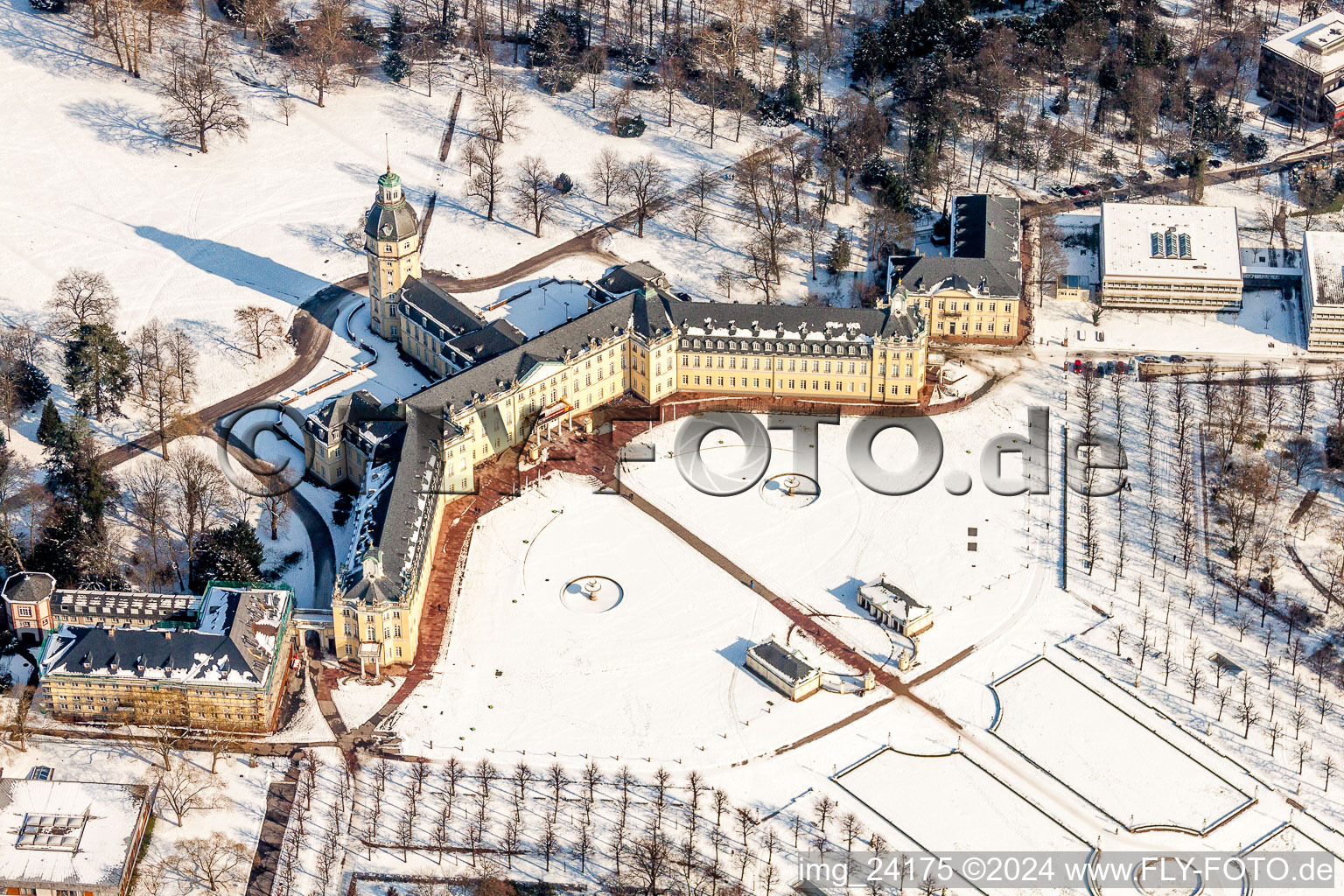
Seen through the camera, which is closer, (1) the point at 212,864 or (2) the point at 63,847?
(2) the point at 63,847

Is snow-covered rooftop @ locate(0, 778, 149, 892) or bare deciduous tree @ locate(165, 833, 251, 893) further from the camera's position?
bare deciduous tree @ locate(165, 833, 251, 893)

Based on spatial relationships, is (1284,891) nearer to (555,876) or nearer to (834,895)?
(834,895)

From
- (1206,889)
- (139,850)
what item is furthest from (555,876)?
(1206,889)

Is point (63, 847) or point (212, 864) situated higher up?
point (63, 847)

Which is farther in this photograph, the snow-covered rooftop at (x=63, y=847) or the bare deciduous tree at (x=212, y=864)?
the bare deciduous tree at (x=212, y=864)

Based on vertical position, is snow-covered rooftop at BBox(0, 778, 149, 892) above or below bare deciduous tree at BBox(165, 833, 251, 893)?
above

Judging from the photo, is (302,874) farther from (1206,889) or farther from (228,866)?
(1206,889)

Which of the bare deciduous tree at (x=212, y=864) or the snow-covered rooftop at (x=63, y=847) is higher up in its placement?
→ the snow-covered rooftop at (x=63, y=847)

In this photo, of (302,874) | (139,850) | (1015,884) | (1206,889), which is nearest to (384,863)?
(302,874)
